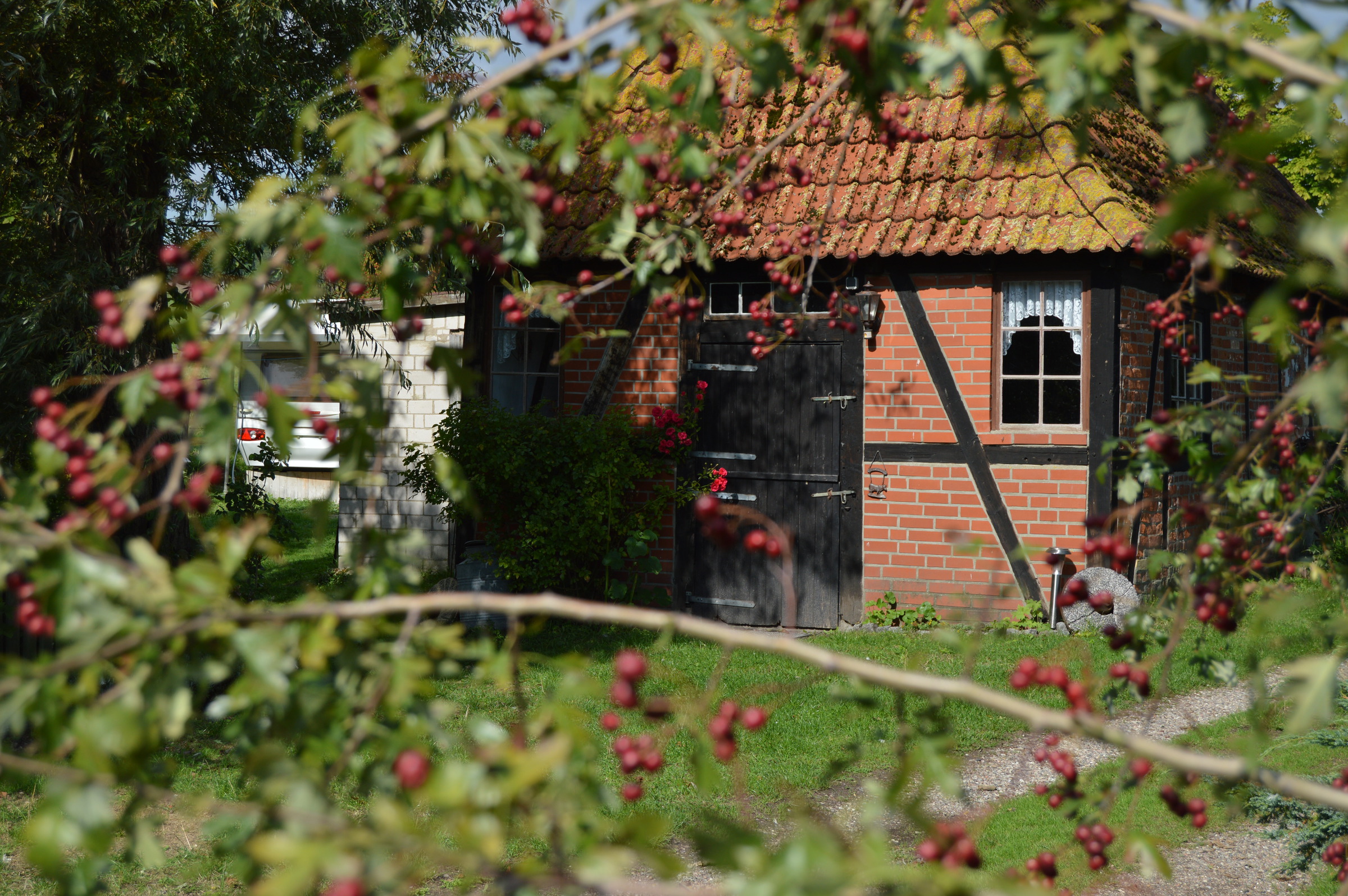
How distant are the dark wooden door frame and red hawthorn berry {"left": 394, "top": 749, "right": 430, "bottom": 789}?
7.20 metres

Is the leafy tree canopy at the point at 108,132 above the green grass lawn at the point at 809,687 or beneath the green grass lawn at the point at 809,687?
above

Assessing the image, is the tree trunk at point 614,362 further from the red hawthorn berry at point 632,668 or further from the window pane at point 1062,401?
A: the red hawthorn berry at point 632,668

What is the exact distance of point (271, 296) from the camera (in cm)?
146

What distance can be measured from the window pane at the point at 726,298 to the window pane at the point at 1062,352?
2.35 meters

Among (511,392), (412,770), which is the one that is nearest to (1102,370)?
(511,392)

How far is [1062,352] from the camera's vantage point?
7.93 metres

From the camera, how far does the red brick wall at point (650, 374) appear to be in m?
8.77

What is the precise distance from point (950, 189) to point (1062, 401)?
5.81 ft

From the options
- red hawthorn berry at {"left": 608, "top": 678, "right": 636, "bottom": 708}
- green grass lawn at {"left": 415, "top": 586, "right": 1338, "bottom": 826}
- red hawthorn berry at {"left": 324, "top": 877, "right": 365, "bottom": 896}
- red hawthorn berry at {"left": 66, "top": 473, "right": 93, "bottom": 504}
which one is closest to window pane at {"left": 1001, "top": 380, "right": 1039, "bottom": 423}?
green grass lawn at {"left": 415, "top": 586, "right": 1338, "bottom": 826}

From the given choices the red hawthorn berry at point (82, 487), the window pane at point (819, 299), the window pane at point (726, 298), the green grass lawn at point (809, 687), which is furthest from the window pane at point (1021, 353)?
the red hawthorn berry at point (82, 487)

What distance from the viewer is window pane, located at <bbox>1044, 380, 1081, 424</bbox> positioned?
7930 millimetres

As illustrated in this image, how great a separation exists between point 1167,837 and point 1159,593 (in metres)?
2.44

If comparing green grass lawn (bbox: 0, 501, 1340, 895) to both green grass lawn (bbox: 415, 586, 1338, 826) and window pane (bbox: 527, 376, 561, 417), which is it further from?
window pane (bbox: 527, 376, 561, 417)

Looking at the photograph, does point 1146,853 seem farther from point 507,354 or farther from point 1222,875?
point 507,354
